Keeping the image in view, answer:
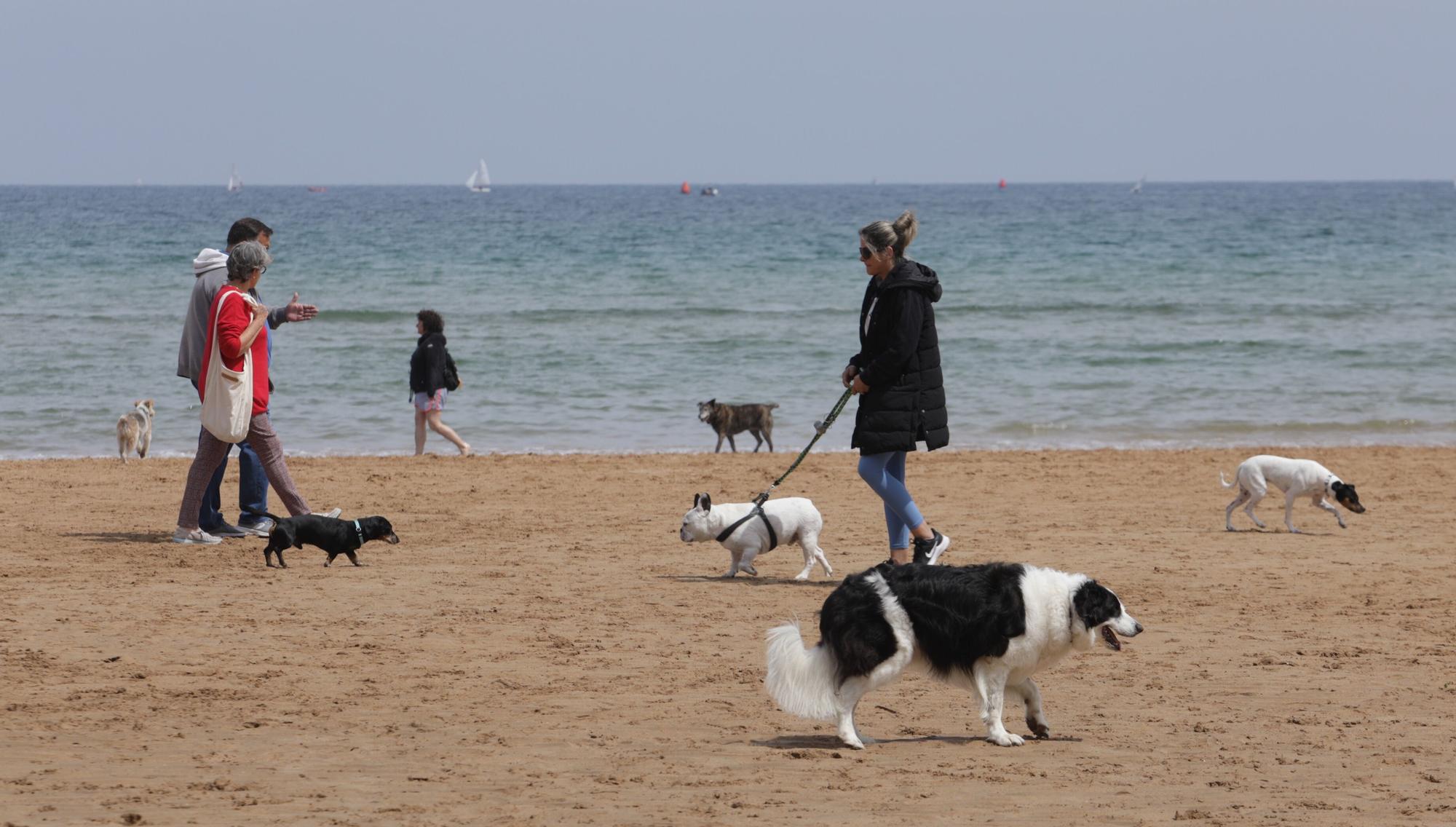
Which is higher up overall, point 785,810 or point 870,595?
point 870,595

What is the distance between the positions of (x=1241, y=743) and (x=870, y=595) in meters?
1.59

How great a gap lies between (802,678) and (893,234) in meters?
2.76

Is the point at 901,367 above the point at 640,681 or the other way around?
above

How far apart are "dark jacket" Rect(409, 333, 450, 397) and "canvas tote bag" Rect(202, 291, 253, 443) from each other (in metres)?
5.53

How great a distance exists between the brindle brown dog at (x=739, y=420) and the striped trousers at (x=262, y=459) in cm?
760

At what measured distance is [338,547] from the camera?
918cm

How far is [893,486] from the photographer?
7918mm

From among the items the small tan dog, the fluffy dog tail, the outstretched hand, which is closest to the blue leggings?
the fluffy dog tail

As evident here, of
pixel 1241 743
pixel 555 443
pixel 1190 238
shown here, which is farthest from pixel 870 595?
pixel 1190 238

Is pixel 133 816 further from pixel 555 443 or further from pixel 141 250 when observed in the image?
pixel 141 250

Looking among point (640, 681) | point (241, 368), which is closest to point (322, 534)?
point (241, 368)

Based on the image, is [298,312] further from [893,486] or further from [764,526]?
[893,486]

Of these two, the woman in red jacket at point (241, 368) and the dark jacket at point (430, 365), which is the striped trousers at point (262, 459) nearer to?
the woman in red jacket at point (241, 368)

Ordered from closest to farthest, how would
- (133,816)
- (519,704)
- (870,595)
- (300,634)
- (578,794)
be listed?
(133,816) < (578,794) < (870,595) < (519,704) < (300,634)
